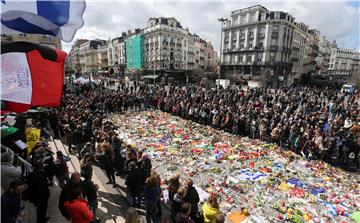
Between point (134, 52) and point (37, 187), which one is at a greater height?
point (134, 52)

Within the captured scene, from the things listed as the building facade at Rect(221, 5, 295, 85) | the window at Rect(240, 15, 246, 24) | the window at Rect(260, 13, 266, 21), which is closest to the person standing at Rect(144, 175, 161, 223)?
the building facade at Rect(221, 5, 295, 85)

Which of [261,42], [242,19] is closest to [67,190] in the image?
[261,42]

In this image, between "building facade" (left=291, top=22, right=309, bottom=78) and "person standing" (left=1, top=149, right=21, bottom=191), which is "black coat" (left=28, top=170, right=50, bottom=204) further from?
"building facade" (left=291, top=22, right=309, bottom=78)

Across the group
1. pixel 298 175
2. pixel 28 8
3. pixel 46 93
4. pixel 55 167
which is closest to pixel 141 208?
pixel 55 167

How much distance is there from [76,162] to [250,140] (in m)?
8.71

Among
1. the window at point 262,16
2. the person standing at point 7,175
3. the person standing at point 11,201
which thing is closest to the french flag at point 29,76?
the person standing at point 11,201

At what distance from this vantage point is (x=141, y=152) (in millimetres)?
6746

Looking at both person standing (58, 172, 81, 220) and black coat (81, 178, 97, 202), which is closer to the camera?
person standing (58, 172, 81, 220)

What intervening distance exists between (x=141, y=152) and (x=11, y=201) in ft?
11.5

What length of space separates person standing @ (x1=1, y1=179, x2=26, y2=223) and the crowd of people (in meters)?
0.02

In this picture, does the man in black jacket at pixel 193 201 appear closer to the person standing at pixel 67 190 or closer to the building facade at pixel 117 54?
the person standing at pixel 67 190

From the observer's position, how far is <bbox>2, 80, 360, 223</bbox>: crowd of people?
14.6 feet

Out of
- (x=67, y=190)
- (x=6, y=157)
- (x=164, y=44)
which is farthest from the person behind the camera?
(x=164, y=44)

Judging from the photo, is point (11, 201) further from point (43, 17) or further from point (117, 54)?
point (117, 54)
